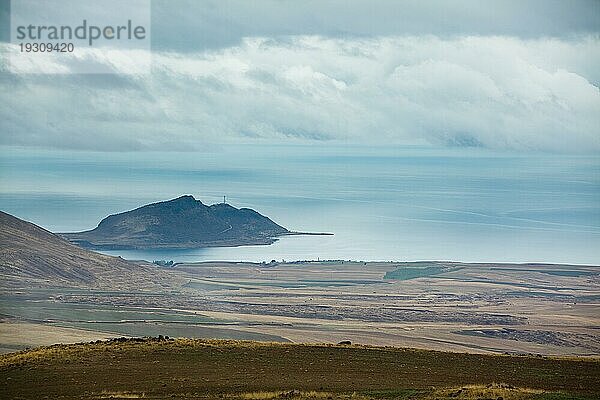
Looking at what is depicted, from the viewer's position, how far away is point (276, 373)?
2075cm

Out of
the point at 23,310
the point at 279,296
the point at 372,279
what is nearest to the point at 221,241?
the point at 372,279

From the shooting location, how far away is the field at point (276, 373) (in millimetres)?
18359

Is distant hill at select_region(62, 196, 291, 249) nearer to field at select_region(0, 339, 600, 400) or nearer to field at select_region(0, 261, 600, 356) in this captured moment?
field at select_region(0, 261, 600, 356)

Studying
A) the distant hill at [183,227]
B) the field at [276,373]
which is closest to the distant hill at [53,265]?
the distant hill at [183,227]

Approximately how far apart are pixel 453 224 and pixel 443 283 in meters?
66.5

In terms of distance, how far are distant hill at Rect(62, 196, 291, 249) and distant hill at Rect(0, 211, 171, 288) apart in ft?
146

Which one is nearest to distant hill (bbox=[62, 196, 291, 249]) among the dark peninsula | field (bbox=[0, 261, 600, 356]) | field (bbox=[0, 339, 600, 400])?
the dark peninsula

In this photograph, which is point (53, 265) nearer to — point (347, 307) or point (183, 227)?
point (347, 307)

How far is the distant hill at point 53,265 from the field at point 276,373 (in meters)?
54.6

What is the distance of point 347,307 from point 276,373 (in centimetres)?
5143

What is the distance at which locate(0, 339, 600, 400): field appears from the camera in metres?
18.4

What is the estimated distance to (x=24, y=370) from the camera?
859 inches

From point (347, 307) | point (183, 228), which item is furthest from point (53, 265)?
point (183, 228)

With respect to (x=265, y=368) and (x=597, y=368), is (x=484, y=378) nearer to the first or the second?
(x=597, y=368)
